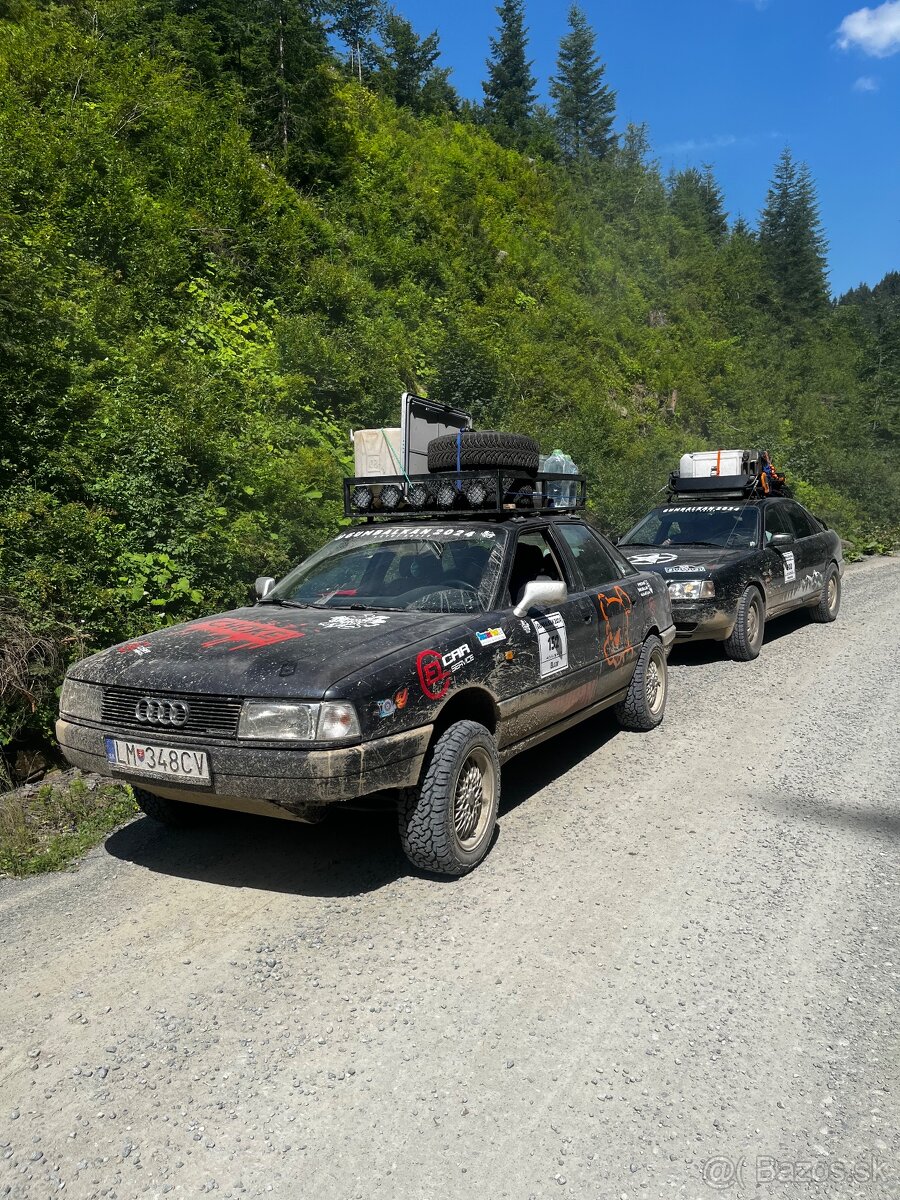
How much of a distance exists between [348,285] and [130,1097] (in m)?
15.9

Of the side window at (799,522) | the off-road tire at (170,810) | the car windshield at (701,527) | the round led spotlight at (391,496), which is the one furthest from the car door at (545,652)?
the side window at (799,522)

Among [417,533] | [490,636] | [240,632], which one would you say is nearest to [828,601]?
[417,533]

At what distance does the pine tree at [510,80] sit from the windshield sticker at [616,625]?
47.7m

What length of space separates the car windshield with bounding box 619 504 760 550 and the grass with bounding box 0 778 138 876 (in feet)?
21.1

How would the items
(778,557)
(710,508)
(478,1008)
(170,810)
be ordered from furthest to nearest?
(710,508), (778,557), (170,810), (478,1008)

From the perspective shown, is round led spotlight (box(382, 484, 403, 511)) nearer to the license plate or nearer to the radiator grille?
the radiator grille

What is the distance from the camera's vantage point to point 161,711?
3730 millimetres

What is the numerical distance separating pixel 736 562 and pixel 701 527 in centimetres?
109

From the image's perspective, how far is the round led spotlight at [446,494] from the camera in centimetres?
538

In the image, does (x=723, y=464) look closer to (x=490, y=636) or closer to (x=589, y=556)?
(x=589, y=556)

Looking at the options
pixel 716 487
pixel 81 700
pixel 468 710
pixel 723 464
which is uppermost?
pixel 723 464

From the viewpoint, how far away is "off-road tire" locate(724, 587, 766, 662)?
8.75 meters

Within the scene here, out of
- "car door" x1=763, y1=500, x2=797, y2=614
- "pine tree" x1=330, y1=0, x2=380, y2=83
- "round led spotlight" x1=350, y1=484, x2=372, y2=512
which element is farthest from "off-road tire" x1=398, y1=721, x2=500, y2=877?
A: "pine tree" x1=330, y1=0, x2=380, y2=83

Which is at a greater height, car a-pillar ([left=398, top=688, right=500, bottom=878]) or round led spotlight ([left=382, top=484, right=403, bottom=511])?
round led spotlight ([left=382, top=484, right=403, bottom=511])
